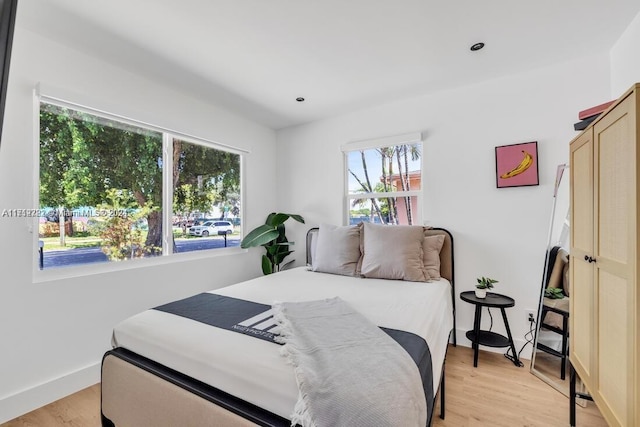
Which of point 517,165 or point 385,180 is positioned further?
point 385,180

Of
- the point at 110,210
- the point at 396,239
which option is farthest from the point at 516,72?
the point at 110,210

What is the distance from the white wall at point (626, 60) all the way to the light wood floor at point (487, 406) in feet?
6.92

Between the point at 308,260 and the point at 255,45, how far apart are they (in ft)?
7.60

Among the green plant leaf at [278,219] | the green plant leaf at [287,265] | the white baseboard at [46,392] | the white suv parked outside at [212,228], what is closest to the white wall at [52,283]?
the white baseboard at [46,392]

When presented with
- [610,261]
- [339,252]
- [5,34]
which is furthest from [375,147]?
[5,34]

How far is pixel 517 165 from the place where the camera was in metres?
2.43

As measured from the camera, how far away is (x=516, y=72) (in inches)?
95.9

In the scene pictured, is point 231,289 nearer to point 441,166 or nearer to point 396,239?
point 396,239

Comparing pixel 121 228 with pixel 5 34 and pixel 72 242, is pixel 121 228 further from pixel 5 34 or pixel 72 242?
pixel 5 34

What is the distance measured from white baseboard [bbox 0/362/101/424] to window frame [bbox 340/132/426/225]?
8.80 feet

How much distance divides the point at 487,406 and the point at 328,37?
8.75 ft

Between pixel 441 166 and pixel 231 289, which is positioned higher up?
pixel 441 166

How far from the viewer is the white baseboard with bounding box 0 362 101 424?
1.72 metres

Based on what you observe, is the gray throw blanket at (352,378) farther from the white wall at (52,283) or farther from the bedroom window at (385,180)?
the bedroom window at (385,180)
